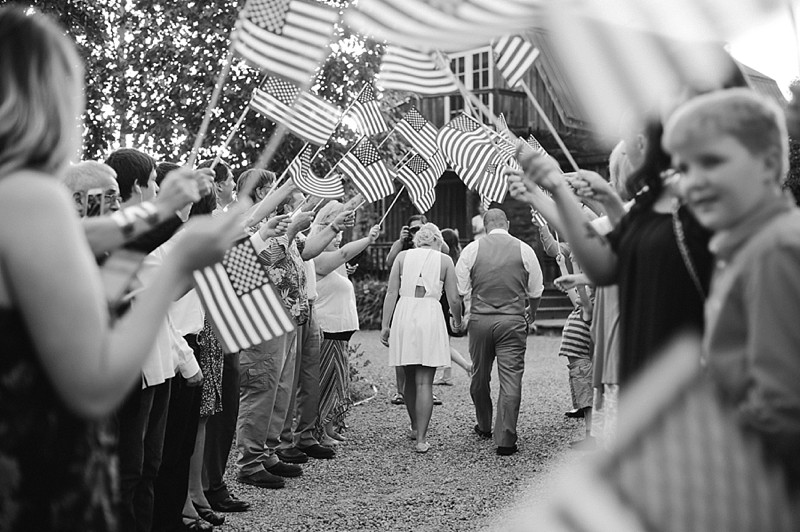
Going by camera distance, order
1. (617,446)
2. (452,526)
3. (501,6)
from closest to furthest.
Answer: (617,446) < (501,6) < (452,526)

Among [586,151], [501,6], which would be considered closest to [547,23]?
[501,6]

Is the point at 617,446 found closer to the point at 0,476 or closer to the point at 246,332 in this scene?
the point at 0,476

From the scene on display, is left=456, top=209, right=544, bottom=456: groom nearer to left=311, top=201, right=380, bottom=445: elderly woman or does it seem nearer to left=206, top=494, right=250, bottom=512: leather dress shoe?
left=311, top=201, right=380, bottom=445: elderly woman

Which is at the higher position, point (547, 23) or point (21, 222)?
point (547, 23)

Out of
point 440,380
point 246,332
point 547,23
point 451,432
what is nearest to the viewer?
point 547,23

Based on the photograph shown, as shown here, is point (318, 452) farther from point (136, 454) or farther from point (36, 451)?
point (36, 451)

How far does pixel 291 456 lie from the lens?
779 cm

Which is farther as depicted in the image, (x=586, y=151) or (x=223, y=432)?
(x=586, y=151)

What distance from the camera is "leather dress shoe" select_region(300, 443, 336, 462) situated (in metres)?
8.00

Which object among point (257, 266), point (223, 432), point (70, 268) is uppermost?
point (257, 266)

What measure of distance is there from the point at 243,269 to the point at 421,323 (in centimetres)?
395

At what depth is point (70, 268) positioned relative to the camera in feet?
5.15

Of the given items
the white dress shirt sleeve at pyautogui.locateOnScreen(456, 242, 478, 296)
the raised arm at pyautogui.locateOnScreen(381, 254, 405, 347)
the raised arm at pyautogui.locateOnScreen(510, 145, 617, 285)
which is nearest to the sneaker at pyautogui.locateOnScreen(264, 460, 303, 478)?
the raised arm at pyautogui.locateOnScreen(381, 254, 405, 347)

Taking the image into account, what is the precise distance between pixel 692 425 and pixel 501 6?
1.71 metres
